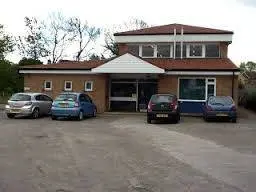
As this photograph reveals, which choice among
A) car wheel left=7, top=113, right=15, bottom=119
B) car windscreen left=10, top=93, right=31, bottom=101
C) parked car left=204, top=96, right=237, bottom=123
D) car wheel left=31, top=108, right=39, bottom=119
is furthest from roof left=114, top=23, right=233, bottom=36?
car wheel left=7, top=113, right=15, bottom=119

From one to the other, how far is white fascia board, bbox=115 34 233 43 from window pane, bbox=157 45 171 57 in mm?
626

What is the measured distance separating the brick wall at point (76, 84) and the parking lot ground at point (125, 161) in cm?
1440

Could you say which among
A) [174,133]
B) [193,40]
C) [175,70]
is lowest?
[174,133]

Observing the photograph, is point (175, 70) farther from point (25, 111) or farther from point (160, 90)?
point (25, 111)

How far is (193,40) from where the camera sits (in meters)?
37.8

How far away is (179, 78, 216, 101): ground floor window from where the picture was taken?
3388cm

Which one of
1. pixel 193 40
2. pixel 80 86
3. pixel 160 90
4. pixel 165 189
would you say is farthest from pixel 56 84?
pixel 165 189

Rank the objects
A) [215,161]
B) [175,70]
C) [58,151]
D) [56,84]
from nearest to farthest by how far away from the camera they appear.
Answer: [215,161], [58,151], [175,70], [56,84]

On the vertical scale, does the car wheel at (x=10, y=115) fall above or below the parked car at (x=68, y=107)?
below

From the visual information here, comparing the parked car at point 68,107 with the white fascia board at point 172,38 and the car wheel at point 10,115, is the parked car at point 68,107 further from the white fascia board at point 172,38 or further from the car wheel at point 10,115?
the white fascia board at point 172,38

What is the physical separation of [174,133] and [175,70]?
43.3ft

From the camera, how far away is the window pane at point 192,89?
1339 inches

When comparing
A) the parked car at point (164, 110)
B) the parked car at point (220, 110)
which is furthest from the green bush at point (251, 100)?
the parked car at point (164, 110)

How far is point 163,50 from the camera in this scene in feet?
→ 127
